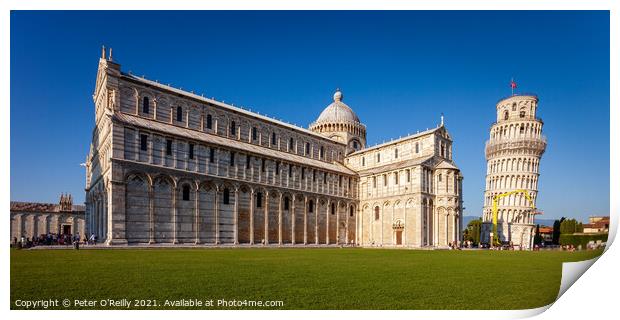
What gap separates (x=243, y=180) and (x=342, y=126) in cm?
2500

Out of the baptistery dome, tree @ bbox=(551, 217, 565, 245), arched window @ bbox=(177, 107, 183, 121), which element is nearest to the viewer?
arched window @ bbox=(177, 107, 183, 121)

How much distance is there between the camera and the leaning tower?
60719 mm

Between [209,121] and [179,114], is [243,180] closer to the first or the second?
[209,121]

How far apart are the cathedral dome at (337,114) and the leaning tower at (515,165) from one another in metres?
22.4

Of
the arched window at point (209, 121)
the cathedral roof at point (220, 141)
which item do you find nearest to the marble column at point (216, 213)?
the cathedral roof at point (220, 141)

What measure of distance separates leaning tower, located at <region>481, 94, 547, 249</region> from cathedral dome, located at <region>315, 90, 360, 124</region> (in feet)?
A: 73.4

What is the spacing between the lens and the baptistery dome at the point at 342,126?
57.8m

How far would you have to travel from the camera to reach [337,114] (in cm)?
6022

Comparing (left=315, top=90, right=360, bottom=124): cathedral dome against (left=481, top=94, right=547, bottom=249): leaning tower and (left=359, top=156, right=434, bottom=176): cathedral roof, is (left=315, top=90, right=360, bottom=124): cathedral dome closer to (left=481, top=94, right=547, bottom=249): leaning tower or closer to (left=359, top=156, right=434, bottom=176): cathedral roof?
(left=359, top=156, right=434, bottom=176): cathedral roof

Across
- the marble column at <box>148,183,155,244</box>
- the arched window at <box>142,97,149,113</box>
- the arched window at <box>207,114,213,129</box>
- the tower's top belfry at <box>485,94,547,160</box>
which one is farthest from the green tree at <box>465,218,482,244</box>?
the arched window at <box>142,97,149,113</box>

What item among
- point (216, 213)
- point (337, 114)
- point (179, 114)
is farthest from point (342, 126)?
point (216, 213)
